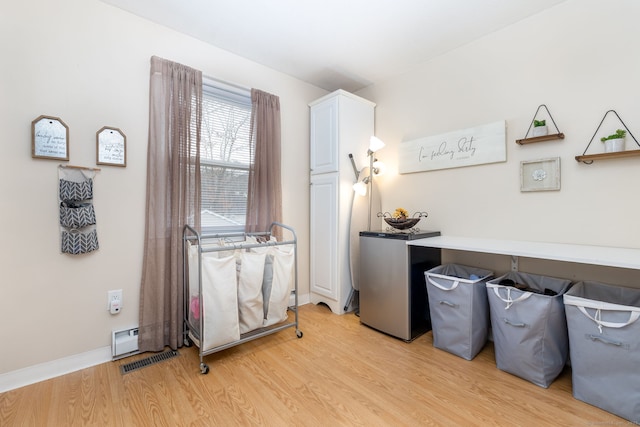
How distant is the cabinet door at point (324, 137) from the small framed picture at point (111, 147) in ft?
5.50

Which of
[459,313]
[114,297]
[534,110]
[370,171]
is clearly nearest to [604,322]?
[459,313]

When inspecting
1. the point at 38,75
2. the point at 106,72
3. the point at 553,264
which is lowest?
the point at 553,264

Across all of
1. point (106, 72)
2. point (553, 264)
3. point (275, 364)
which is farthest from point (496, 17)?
point (275, 364)

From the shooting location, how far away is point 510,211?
215cm

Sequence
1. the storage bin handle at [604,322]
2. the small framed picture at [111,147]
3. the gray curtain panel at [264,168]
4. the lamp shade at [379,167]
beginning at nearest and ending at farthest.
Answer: the storage bin handle at [604,322]
the small framed picture at [111,147]
the gray curtain panel at [264,168]
the lamp shade at [379,167]

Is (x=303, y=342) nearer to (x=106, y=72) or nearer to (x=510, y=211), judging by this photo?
(x=510, y=211)

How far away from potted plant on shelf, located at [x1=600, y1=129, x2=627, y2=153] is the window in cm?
253

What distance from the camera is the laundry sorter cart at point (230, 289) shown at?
1.82m

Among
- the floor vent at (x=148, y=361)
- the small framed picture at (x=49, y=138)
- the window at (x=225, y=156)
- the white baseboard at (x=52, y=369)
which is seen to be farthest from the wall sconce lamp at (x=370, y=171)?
the white baseboard at (x=52, y=369)

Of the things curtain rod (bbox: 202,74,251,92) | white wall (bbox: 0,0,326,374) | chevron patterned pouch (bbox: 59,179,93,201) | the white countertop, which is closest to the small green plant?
the white countertop

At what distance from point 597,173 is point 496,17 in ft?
4.28

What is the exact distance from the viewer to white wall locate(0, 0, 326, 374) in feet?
5.39

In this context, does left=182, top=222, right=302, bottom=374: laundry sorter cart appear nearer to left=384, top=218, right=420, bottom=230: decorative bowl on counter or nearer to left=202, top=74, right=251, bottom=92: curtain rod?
left=384, top=218, right=420, bottom=230: decorative bowl on counter

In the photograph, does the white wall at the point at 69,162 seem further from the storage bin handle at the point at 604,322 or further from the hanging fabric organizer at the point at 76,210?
the storage bin handle at the point at 604,322
